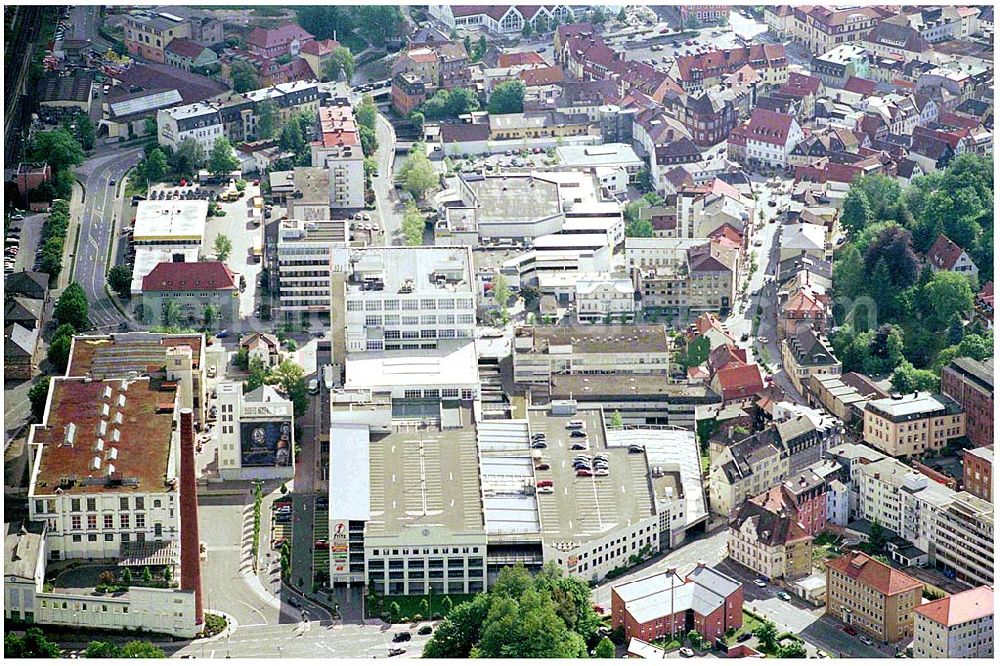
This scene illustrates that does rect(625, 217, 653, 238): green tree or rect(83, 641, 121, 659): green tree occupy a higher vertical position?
rect(625, 217, 653, 238): green tree

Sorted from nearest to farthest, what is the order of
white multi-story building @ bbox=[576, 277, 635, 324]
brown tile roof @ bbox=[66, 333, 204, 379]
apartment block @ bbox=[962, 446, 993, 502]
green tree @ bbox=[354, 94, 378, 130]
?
apartment block @ bbox=[962, 446, 993, 502]
brown tile roof @ bbox=[66, 333, 204, 379]
white multi-story building @ bbox=[576, 277, 635, 324]
green tree @ bbox=[354, 94, 378, 130]

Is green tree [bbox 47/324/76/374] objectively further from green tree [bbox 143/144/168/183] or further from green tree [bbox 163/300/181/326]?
green tree [bbox 143/144/168/183]

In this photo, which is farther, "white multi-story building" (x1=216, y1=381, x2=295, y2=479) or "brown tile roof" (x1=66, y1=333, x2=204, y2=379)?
"brown tile roof" (x1=66, y1=333, x2=204, y2=379)

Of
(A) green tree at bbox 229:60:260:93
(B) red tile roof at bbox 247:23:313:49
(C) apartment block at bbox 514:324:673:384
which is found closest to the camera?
(C) apartment block at bbox 514:324:673:384

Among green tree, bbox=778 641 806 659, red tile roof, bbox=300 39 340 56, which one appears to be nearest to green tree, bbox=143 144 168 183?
red tile roof, bbox=300 39 340 56

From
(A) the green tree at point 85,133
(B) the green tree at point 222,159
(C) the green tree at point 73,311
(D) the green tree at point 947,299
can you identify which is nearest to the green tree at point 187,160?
(B) the green tree at point 222,159

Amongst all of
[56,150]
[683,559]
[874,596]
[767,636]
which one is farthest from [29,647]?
[56,150]

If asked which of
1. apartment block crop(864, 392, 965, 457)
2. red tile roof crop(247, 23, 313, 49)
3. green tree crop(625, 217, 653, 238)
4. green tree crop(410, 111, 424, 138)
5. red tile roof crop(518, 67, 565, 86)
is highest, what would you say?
red tile roof crop(247, 23, 313, 49)

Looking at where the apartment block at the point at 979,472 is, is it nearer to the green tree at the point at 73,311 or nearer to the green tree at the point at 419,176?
the green tree at the point at 419,176
